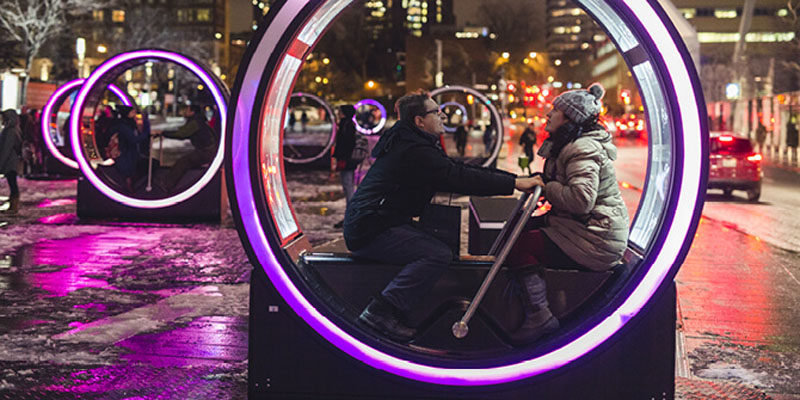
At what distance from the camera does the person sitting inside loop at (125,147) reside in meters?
13.8

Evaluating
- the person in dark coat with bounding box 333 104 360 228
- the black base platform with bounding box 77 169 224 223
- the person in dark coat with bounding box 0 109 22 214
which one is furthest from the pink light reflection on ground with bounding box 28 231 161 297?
the person in dark coat with bounding box 0 109 22 214

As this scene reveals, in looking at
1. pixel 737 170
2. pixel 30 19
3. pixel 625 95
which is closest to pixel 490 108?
pixel 737 170

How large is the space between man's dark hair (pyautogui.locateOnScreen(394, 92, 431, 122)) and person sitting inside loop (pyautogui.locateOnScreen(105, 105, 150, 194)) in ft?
31.4

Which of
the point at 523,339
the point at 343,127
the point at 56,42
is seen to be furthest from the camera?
the point at 56,42

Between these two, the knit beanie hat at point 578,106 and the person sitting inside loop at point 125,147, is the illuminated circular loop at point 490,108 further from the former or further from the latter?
the knit beanie hat at point 578,106

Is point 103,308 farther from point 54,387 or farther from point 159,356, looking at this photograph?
point 54,387

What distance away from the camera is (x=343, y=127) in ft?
45.7

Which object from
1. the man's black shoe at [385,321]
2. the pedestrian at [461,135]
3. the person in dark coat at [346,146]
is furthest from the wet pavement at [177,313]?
the pedestrian at [461,135]

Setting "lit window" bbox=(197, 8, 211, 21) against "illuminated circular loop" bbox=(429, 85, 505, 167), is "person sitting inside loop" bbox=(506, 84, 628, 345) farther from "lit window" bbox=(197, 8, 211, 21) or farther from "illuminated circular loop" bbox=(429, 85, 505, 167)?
"lit window" bbox=(197, 8, 211, 21)

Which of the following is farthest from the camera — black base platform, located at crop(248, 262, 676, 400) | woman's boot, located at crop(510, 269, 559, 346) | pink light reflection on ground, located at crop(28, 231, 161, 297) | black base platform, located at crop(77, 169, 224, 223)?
black base platform, located at crop(77, 169, 224, 223)

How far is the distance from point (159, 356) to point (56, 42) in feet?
206

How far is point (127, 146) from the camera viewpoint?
13836 mm

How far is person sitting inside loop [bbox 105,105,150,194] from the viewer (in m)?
13.8

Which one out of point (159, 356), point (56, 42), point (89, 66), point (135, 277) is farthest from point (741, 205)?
point (89, 66)
